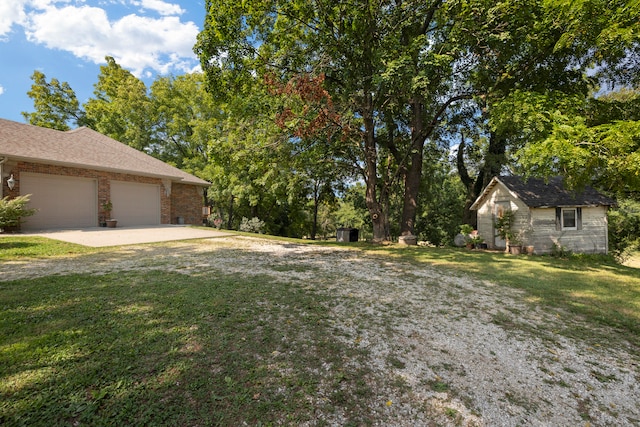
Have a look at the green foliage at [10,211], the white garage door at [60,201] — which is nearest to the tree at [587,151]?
the green foliage at [10,211]

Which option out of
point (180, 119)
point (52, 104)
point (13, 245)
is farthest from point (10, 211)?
point (52, 104)

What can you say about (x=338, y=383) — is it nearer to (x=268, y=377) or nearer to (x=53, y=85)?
(x=268, y=377)

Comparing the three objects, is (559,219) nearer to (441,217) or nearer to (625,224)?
(441,217)

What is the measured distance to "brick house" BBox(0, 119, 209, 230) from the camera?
36.1 feet

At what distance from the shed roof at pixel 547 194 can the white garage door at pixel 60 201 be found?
1943cm

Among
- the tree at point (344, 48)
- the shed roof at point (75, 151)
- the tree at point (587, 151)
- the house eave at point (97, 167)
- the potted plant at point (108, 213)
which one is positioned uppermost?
the tree at point (344, 48)

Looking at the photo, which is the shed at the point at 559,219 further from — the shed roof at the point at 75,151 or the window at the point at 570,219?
the shed roof at the point at 75,151

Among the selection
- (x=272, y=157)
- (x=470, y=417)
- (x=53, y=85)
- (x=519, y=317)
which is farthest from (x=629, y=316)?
(x=53, y=85)

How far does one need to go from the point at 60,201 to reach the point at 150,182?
388 cm

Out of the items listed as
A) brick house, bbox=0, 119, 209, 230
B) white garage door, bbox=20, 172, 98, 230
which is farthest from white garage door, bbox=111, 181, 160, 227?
white garage door, bbox=20, 172, 98, 230

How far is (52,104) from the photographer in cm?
2359

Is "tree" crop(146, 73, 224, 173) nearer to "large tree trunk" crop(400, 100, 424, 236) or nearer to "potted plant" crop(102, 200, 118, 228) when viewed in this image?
"potted plant" crop(102, 200, 118, 228)

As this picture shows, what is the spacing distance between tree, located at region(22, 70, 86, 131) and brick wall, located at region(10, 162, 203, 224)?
53.5 ft

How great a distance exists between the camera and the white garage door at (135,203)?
13805 millimetres
